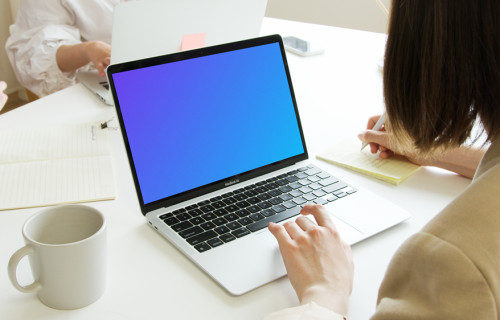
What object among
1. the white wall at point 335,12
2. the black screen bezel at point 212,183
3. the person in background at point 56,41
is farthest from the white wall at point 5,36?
the black screen bezel at point 212,183

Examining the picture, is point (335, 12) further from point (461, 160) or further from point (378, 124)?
point (461, 160)

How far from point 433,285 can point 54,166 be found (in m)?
0.75

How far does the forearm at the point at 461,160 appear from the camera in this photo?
0.99 m

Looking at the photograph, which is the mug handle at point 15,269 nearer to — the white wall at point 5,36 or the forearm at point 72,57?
the forearm at point 72,57

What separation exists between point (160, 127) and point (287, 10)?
2.67 m

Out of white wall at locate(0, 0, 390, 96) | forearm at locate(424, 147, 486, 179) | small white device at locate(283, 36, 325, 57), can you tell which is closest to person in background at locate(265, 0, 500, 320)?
forearm at locate(424, 147, 486, 179)

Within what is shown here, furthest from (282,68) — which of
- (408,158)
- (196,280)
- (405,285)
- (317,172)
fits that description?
(405,285)

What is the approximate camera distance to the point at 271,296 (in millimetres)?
707

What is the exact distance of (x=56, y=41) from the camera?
166 cm

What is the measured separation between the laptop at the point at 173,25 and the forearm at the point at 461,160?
0.61m

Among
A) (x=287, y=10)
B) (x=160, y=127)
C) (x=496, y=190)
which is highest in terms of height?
(x=496, y=190)

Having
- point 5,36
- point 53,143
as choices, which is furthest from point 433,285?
point 5,36

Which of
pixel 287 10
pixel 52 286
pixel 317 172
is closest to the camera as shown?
pixel 52 286

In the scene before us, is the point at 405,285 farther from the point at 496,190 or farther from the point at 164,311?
the point at 164,311
